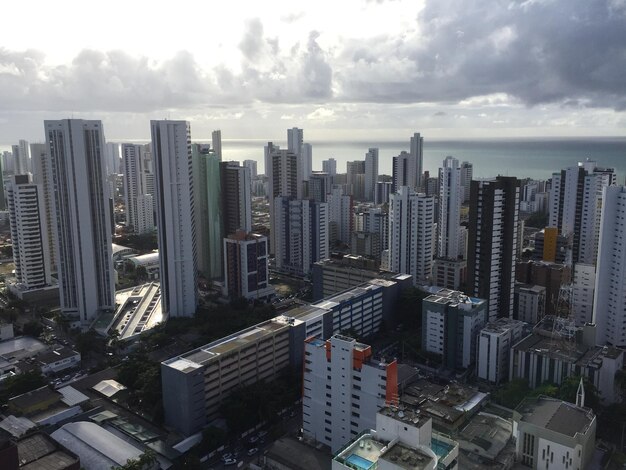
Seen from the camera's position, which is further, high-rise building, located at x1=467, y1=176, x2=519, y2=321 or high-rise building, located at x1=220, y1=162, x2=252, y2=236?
high-rise building, located at x1=220, y1=162, x2=252, y2=236

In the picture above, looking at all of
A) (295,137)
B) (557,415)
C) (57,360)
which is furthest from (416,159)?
(557,415)

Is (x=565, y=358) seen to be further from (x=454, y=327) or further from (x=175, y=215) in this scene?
(x=175, y=215)

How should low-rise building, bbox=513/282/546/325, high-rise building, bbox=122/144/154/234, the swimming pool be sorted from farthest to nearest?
high-rise building, bbox=122/144/154/234, low-rise building, bbox=513/282/546/325, the swimming pool

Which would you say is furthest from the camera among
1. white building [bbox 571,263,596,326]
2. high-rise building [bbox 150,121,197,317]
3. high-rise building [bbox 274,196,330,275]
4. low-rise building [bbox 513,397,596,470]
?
high-rise building [bbox 274,196,330,275]

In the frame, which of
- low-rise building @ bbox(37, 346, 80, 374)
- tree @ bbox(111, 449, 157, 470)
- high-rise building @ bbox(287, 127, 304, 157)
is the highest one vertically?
high-rise building @ bbox(287, 127, 304, 157)

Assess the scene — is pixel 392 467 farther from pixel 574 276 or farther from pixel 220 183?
pixel 220 183

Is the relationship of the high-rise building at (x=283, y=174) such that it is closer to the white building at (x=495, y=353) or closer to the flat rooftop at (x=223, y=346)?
the flat rooftop at (x=223, y=346)

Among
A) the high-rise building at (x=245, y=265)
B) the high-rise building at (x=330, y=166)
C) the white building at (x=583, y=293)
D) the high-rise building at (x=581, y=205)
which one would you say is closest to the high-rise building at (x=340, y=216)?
the high-rise building at (x=245, y=265)

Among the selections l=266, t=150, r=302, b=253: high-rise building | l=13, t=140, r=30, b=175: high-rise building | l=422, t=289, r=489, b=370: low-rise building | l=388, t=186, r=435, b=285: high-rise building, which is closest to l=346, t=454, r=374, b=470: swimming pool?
l=422, t=289, r=489, b=370: low-rise building

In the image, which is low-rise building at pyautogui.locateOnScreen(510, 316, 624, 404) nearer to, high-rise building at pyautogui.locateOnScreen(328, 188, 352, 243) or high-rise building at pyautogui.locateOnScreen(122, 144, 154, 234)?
high-rise building at pyautogui.locateOnScreen(328, 188, 352, 243)
